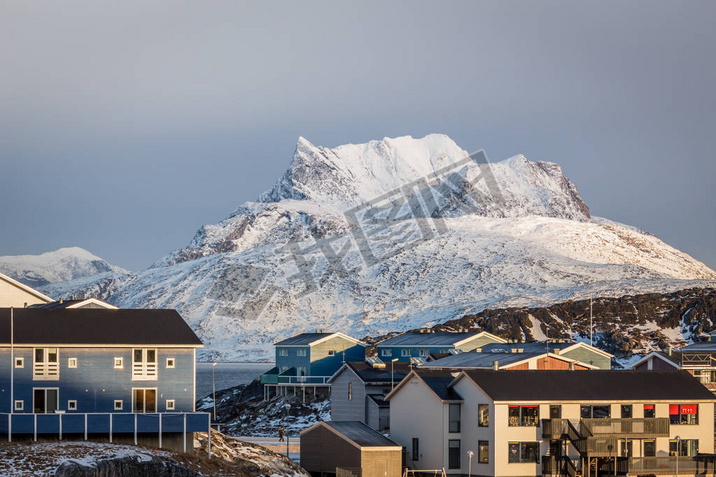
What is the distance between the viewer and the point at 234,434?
89438 millimetres

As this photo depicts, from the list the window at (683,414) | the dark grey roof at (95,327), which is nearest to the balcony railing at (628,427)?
the window at (683,414)

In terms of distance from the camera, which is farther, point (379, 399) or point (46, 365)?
point (379, 399)

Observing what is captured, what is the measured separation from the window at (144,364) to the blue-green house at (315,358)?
57.6 metres

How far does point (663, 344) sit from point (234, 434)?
3494 inches

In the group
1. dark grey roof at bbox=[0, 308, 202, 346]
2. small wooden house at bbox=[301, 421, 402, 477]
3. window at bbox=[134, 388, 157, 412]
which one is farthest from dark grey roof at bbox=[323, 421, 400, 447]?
window at bbox=[134, 388, 157, 412]

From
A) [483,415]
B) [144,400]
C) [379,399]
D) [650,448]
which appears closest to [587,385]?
[650,448]

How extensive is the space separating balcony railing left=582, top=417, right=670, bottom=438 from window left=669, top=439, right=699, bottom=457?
114 centimetres

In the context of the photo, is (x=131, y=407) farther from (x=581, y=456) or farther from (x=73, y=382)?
(x=581, y=456)

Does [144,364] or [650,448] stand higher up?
[144,364]

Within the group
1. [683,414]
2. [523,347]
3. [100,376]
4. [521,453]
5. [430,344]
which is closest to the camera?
[521,453]

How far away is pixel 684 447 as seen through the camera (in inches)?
2232

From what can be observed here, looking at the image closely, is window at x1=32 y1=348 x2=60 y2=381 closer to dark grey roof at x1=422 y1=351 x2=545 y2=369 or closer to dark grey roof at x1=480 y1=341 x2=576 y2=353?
dark grey roof at x1=422 y1=351 x2=545 y2=369

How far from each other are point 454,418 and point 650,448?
973cm

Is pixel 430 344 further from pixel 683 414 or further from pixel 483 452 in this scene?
pixel 483 452
